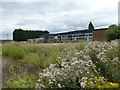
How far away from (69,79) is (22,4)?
4.47 m

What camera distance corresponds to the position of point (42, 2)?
5344mm

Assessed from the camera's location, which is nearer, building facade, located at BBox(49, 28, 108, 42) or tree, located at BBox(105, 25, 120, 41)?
tree, located at BBox(105, 25, 120, 41)

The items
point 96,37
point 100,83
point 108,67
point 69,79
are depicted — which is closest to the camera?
point 100,83

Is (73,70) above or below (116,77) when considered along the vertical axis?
above

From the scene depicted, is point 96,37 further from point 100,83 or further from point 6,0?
point 100,83

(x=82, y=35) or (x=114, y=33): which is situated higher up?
(x=82, y=35)

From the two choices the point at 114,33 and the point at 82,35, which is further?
the point at 82,35

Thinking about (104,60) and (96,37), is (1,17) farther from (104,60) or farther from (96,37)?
(96,37)

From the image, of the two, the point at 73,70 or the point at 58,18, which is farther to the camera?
the point at 58,18

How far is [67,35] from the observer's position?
35000 millimetres

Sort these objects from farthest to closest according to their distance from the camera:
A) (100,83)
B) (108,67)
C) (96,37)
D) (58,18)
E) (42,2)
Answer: (96,37), (58,18), (42,2), (108,67), (100,83)

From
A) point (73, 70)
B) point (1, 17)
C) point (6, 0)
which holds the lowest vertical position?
point (73, 70)

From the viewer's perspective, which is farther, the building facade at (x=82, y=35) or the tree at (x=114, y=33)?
the building facade at (x=82, y=35)

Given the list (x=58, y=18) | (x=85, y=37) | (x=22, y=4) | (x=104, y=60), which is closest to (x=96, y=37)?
(x=85, y=37)
